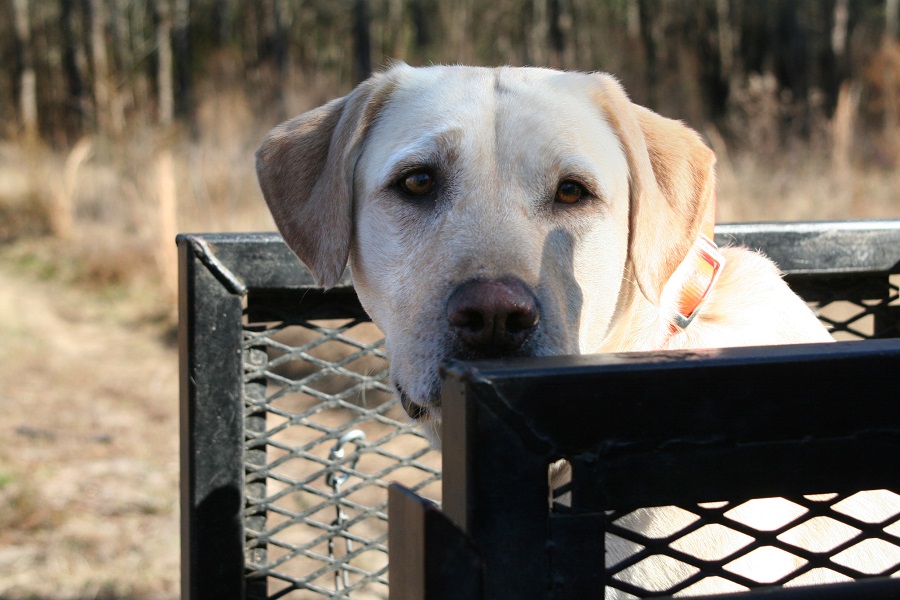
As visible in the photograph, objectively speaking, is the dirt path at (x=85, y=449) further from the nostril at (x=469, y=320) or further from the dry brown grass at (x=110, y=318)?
the nostril at (x=469, y=320)

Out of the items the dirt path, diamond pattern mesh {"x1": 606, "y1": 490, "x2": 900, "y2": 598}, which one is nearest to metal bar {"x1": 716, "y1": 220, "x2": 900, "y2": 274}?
diamond pattern mesh {"x1": 606, "y1": 490, "x2": 900, "y2": 598}

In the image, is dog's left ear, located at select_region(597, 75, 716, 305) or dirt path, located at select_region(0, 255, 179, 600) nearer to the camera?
dog's left ear, located at select_region(597, 75, 716, 305)

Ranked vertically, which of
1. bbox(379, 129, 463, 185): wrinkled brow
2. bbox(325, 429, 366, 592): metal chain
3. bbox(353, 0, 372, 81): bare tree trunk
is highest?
bbox(353, 0, 372, 81): bare tree trunk

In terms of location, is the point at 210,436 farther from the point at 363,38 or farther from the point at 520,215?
the point at 363,38

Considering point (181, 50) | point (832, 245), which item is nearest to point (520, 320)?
point (832, 245)

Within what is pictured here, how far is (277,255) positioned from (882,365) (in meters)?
1.46

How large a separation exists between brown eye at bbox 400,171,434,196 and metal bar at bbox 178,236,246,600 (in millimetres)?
443

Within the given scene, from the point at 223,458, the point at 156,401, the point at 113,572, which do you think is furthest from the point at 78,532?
the point at 223,458

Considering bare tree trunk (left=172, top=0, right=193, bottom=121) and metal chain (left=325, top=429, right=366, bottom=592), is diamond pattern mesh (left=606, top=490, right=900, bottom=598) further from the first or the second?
bare tree trunk (left=172, top=0, right=193, bottom=121)

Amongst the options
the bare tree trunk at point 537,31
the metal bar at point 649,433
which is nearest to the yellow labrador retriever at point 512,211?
the metal bar at point 649,433

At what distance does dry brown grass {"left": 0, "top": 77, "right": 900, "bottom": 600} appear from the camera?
3.95 m

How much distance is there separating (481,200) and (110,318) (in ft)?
21.9

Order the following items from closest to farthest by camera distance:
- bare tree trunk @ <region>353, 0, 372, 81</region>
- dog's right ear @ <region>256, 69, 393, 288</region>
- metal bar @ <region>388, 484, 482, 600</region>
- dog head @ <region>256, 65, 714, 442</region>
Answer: metal bar @ <region>388, 484, 482, 600</region> → dog head @ <region>256, 65, 714, 442</region> → dog's right ear @ <region>256, 69, 393, 288</region> → bare tree trunk @ <region>353, 0, 372, 81</region>

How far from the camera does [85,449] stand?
509 cm
